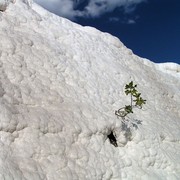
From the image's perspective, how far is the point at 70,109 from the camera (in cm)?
1074

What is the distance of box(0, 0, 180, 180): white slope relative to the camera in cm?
888

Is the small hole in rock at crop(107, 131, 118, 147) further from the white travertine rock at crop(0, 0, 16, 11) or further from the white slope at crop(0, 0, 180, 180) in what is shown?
the white travertine rock at crop(0, 0, 16, 11)

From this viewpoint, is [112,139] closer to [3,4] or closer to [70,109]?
[70,109]

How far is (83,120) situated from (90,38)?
5.90m

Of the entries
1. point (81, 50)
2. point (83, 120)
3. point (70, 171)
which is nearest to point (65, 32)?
point (81, 50)

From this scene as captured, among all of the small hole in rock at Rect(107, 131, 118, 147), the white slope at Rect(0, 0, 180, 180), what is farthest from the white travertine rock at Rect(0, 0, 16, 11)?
the small hole in rock at Rect(107, 131, 118, 147)

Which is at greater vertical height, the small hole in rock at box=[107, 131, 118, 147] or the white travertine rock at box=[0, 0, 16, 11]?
the white travertine rock at box=[0, 0, 16, 11]

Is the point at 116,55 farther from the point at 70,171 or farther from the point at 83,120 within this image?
the point at 70,171

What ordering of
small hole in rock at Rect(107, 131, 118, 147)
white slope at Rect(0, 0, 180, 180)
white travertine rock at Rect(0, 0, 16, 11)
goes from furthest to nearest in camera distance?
white travertine rock at Rect(0, 0, 16, 11) < small hole in rock at Rect(107, 131, 118, 147) < white slope at Rect(0, 0, 180, 180)

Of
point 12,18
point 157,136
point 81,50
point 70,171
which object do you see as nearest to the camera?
point 70,171

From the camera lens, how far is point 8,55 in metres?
11.3

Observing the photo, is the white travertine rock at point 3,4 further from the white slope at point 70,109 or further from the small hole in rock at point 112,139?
the small hole in rock at point 112,139

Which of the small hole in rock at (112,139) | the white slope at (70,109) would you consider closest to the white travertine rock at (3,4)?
the white slope at (70,109)

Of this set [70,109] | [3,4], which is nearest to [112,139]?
[70,109]
